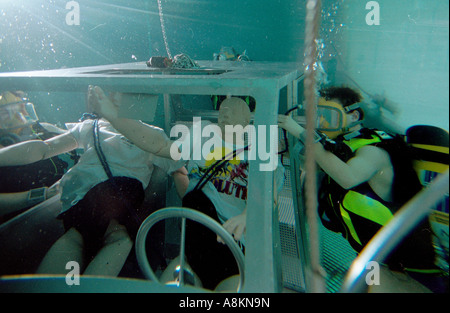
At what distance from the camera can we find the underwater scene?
0.69m

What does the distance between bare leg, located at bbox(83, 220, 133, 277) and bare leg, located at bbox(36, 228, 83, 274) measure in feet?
0.33

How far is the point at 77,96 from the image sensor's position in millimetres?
4805

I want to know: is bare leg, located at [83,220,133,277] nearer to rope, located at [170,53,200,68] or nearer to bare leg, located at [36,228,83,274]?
bare leg, located at [36,228,83,274]

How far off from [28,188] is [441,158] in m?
2.31

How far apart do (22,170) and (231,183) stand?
4.64ft

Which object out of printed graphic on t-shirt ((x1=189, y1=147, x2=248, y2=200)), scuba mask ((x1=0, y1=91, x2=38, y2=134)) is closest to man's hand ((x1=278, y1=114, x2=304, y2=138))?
printed graphic on t-shirt ((x1=189, y1=147, x2=248, y2=200))

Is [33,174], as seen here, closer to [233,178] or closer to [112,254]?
[112,254]

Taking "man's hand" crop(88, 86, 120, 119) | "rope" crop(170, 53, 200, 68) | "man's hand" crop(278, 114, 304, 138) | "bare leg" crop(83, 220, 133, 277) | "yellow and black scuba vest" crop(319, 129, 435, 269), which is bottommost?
"bare leg" crop(83, 220, 133, 277)

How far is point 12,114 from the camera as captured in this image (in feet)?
5.65

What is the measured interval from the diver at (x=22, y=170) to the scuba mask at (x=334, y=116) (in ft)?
5.99

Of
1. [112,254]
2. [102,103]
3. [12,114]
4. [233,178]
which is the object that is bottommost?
[112,254]

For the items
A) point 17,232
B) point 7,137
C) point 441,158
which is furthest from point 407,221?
point 7,137

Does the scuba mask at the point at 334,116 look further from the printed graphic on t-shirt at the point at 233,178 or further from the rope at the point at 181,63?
the rope at the point at 181,63

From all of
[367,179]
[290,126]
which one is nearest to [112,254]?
[290,126]
